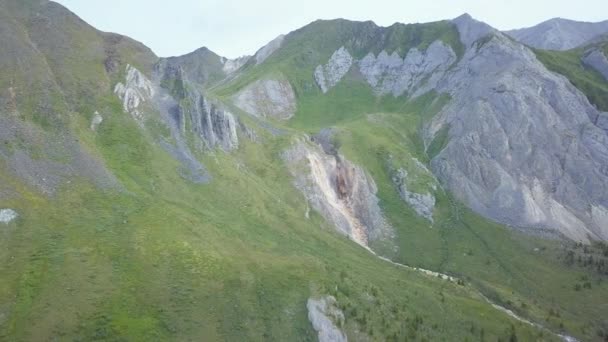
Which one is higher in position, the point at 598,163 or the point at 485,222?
the point at 598,163

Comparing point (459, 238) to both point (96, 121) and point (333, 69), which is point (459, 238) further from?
point (333, 69)

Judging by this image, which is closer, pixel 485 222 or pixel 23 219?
pixel 23 219

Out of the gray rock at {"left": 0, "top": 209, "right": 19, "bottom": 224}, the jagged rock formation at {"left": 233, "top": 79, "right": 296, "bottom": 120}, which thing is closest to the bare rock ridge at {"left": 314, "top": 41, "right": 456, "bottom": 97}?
the jagged rock formation at {"left": 233, "top": 79, "right": 296, "bottom": 120}

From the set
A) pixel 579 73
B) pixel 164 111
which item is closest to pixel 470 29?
pixel 579 73

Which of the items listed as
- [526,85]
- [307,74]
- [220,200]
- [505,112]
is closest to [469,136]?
[505,112]

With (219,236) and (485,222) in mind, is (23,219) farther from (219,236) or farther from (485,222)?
(485,222)

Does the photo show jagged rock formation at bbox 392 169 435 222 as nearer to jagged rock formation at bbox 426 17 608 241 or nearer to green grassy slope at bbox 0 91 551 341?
jagged rock formation at bbox 426 17 608 241
